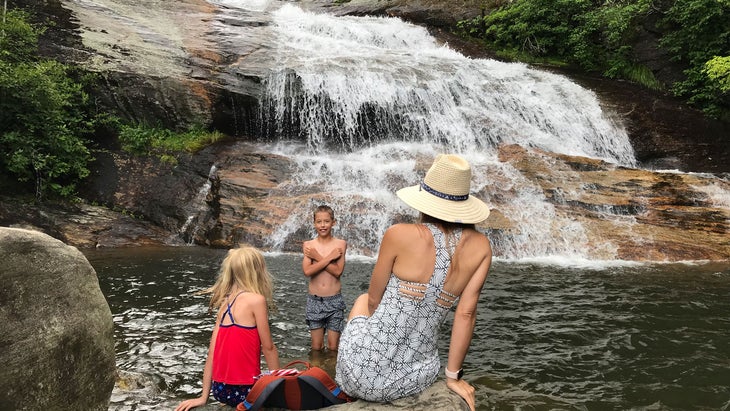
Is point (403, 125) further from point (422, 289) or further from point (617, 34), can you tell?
point (422, 289)

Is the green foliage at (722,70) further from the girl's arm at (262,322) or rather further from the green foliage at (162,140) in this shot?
the girl's arm at (262,322)

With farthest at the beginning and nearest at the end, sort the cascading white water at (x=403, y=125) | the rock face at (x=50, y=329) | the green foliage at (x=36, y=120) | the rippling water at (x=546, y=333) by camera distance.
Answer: the green foliage at (x=36, y=120), the cascading white water at (x=403, y=125), the rippling water at (x=546, y=333), the rock face at (x=50, y=329)

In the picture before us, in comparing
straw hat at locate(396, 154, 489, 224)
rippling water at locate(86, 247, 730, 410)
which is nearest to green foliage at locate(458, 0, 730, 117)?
rippling water at locate(86, 247, 730, 410)

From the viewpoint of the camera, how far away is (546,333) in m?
6.34

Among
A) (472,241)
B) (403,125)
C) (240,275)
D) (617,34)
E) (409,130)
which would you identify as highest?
(617,34)

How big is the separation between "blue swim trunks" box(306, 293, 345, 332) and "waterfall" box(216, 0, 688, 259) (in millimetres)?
5962

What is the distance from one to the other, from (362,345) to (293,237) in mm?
8962

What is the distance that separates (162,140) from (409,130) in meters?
7.54

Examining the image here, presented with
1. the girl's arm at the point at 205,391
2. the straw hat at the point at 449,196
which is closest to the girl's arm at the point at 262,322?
the girl's arm at the point at 205,391

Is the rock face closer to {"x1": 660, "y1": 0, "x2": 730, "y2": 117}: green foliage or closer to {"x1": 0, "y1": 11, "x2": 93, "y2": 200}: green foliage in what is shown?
{"x1": 0, "y1": 11, "x2": 93, "y2": 200}: green foliage

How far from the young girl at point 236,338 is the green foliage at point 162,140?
12172 mm

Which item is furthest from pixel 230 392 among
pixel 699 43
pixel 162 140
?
pixel 699 43

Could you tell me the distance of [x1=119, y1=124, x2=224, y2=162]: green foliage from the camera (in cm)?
1493

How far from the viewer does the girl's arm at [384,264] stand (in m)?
2.86
